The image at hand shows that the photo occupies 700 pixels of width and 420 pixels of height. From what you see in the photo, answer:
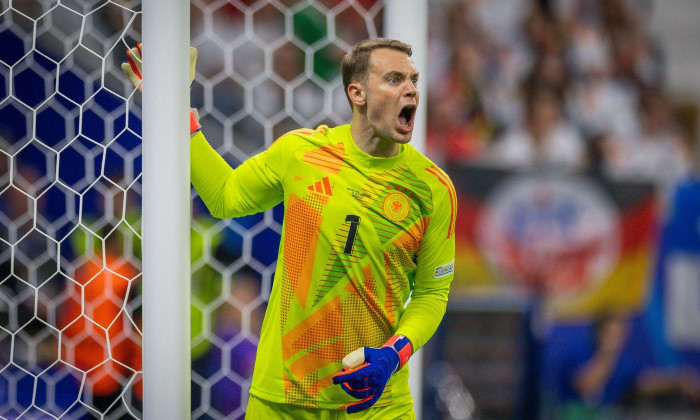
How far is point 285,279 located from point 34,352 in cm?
109

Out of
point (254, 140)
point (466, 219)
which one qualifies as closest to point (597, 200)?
point (466, 219)

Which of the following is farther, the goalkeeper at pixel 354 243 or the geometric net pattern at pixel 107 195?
the geometric net pattern at pixel 107 195

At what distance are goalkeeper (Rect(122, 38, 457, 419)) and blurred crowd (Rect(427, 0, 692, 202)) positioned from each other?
1663mm

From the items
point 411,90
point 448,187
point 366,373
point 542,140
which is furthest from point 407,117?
point 542,140

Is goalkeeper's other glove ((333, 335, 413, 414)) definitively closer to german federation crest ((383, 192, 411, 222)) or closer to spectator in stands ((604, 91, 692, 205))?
german federation crest ((383, 192, 411, 222))

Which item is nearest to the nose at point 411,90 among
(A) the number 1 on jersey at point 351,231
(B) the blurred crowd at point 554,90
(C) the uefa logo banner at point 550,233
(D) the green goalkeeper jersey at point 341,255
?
(D) the green goalkeeper jersey at point 341,255

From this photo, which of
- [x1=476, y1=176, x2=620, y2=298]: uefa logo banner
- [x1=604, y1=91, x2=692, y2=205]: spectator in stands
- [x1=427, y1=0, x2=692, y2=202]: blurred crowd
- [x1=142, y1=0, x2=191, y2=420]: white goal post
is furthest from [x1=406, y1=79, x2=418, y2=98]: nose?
[x1=604, y1=91, x2=692, y2=205]: spectator in stands

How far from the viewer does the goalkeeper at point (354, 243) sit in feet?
4.10

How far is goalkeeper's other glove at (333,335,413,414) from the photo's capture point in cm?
112

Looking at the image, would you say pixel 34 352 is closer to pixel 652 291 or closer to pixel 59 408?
pixel 59 408

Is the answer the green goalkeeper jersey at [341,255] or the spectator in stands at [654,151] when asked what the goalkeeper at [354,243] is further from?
the spectator in stands at [654,151]

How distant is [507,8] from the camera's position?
125 inches

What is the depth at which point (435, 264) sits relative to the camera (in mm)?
1301

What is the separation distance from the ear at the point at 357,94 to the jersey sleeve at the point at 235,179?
17cm
